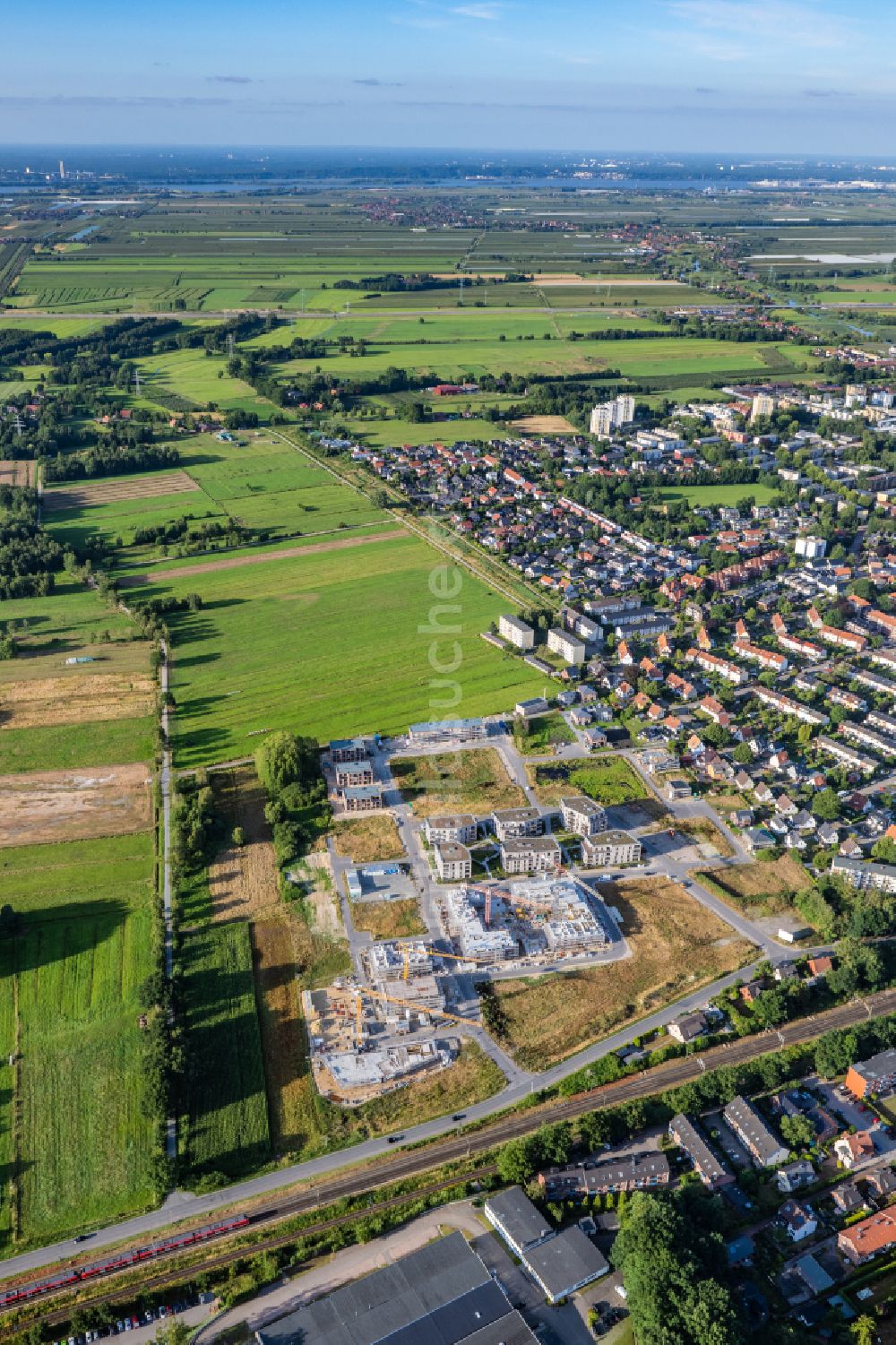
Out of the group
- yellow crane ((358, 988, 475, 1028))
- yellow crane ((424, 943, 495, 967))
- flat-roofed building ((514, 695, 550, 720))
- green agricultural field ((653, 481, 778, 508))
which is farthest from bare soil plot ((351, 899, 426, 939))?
green agricultural field ((653, 481, 778, 508))

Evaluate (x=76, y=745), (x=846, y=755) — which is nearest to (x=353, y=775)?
(x=76, y=745)

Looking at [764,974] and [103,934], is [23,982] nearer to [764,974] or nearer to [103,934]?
[103,934]

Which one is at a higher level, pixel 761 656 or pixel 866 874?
pixel 761 656

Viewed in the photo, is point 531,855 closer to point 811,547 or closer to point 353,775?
point 353,775

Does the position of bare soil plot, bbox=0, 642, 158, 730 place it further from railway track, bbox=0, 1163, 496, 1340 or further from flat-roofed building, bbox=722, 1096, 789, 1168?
flat-roofed building, bbox=722, 1096, 789, 1168

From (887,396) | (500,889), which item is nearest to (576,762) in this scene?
(500,889)
